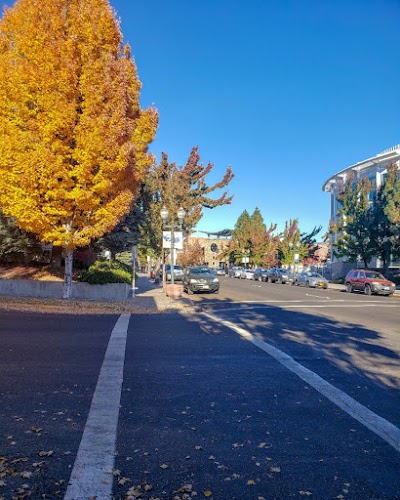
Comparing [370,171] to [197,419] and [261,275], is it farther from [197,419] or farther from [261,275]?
[197,419]

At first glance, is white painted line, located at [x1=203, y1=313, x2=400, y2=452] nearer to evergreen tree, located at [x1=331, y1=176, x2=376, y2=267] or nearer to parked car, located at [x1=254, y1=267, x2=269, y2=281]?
evergreen tree, located at [x1=331, y1=176, x2=376, y2=267]

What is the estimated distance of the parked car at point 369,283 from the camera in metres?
27.7

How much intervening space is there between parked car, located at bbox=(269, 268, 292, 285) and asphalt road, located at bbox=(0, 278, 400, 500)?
35.7 metres

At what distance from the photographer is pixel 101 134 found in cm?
1371

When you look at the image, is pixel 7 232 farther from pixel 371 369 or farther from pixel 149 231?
pixel 371 369

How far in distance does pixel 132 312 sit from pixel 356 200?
93.4 feet

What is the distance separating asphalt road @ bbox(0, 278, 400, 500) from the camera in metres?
A: 3.21

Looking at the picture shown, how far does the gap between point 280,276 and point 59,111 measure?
114 ft

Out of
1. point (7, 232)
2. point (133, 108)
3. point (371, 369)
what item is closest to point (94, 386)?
point (371, 369)

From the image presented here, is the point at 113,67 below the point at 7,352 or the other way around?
the other way around

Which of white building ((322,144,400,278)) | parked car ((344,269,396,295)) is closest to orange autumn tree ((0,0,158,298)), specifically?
parked car ((344,269,396,295))

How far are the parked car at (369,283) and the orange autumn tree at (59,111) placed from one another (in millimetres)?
19232

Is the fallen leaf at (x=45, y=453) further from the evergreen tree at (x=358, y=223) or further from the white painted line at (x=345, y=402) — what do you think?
the evergreen tree at (x=358, y=223)

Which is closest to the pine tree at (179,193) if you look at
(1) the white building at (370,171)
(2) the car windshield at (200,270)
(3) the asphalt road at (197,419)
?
(2) the car windshield at (200,270)
